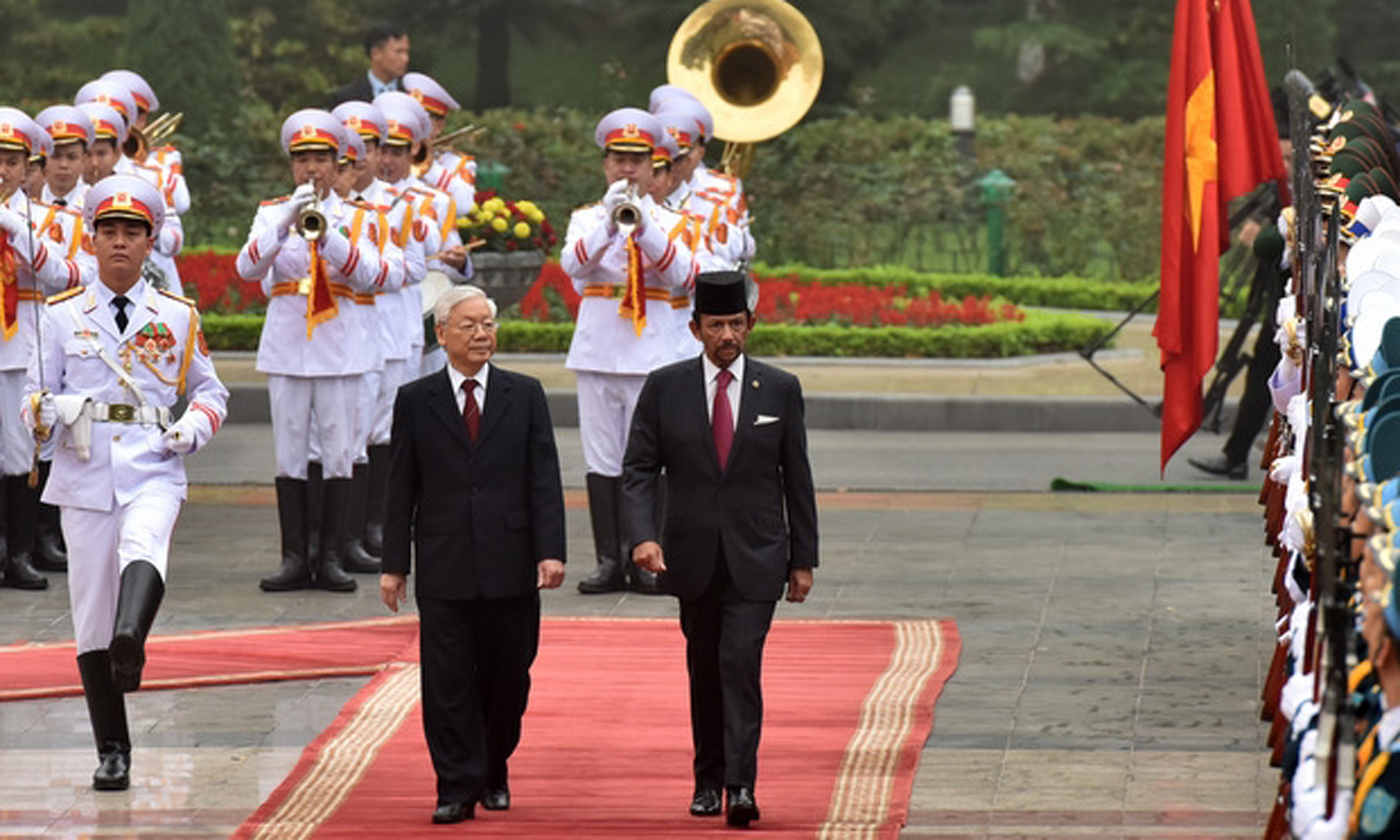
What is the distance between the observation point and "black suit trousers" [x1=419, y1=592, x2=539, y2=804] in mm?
9062

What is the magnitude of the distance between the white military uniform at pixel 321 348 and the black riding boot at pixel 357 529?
33 cm

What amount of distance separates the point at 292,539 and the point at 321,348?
84 cm

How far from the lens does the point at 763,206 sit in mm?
27609

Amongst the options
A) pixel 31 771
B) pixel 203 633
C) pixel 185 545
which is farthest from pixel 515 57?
pixel 31 771

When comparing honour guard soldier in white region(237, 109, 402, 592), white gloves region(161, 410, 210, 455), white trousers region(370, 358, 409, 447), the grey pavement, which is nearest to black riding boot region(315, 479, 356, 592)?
honour guard soldier in white region(237, 109, 402, 592)

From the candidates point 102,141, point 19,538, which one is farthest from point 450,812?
point 102,141

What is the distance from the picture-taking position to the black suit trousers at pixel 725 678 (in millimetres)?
8969

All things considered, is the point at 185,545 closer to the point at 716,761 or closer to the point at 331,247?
the point at 331,247

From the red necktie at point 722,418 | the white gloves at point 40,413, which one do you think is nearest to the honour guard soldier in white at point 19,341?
the white gloves at point 40,413

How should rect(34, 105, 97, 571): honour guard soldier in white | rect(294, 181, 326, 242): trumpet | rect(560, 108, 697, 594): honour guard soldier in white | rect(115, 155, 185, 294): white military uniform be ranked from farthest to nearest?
1. rect(115, 155, 185, 294): white military uniform
2. rect(34, 105, 97, 571): honour guard soldier in white
3. rect(560, 108, 697, 594): honour guard soldier in white
4. rect(294, 181, 326, 242): trumpet

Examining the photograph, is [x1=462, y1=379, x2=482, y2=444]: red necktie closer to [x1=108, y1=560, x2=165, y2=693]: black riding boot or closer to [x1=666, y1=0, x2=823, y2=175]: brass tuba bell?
[x1=108, y1=560, x2=165, y2=693]: black riding boot

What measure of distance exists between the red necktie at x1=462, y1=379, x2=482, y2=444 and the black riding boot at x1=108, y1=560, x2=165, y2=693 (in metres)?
1.07

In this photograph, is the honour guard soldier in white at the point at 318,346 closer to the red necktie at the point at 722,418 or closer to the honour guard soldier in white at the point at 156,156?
the honour guard soldier in white at the point at 156,156

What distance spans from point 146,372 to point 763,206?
18.0 metres
